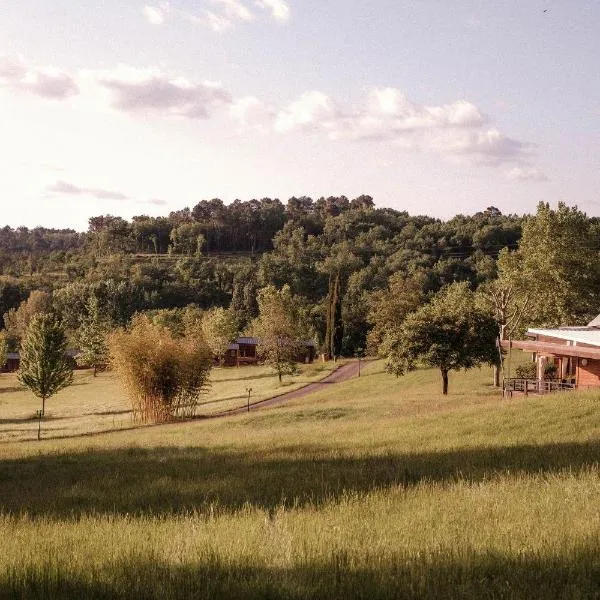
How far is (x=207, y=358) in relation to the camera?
145 ft

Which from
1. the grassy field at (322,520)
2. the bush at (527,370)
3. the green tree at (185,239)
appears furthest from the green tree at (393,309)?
the green tree at (185,239)

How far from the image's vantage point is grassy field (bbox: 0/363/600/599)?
5.10m

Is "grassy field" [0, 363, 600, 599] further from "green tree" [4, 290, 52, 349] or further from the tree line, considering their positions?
"green tree" [4, 290, 52, 349]

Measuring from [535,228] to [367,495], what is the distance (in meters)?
38.5

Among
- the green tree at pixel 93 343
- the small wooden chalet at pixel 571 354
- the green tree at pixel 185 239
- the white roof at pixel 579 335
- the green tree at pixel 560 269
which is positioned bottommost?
the green tree at pixel 93 343

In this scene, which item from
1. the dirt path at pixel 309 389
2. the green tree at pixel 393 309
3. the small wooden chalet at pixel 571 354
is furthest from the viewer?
the green tree at pixel 393 309

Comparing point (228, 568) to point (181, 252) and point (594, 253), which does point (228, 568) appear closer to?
point (594, 253)

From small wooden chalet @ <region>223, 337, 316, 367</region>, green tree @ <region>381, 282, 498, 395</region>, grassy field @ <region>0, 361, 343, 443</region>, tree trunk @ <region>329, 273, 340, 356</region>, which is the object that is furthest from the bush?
small wooden chalet @ <region>223, 337, 316, 367</region>

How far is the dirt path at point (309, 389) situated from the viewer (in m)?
46.0

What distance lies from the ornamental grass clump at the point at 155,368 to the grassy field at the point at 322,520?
23965 mm

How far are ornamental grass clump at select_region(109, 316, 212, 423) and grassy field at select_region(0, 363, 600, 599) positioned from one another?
23965 mm

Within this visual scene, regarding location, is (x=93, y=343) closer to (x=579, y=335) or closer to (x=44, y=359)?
(x=44, y=359)

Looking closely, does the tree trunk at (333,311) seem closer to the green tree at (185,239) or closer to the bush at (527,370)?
the bush at (527,370)

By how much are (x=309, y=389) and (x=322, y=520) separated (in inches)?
1969
